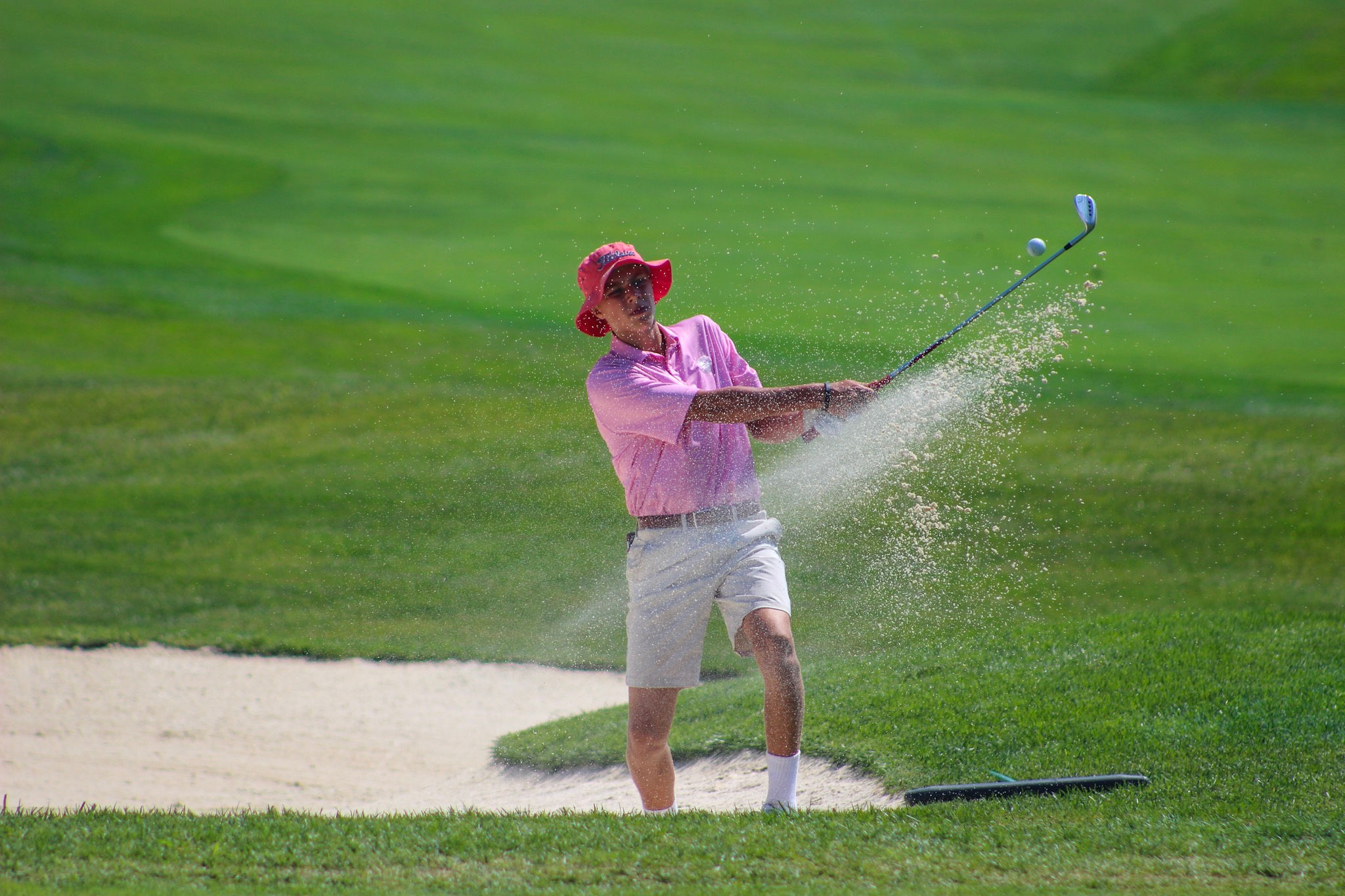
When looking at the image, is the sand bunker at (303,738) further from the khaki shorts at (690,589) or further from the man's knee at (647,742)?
the khaki shorts at (690,589)

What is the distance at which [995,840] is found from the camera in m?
4.19

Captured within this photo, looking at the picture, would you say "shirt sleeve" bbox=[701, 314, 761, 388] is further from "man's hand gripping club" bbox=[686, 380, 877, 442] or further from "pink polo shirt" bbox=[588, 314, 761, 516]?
"man's hand gripping club" bbox=[686, 380, 877, 442]

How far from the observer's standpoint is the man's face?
4.46 m

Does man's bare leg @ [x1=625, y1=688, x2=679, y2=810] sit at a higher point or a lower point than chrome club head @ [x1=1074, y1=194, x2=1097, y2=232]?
lower

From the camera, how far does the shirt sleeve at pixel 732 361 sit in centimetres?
484

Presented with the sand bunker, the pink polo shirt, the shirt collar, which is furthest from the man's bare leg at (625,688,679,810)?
the shirt collar

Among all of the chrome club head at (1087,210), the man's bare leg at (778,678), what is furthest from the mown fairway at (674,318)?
the chrome club head at (1087,210)

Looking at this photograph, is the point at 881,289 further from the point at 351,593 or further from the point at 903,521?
the point at 351,593

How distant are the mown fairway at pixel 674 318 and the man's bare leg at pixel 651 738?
1.06ft

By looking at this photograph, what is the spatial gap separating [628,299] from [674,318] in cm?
694

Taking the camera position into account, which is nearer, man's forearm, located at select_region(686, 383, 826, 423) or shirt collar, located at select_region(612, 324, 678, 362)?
man's forearm, located at select_region(686, 383, 826, 423)

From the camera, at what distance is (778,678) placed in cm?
432

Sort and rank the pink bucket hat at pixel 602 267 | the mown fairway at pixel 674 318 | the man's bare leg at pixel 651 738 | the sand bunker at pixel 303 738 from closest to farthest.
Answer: the pink bucket hat at pixel 602 267 < the man's bare leg at pixel 651 738 < the mown fairway at pixel 674 318 < the sand bunker at pixel 303 738

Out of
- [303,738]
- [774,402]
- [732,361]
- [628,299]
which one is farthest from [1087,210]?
[303,738]
